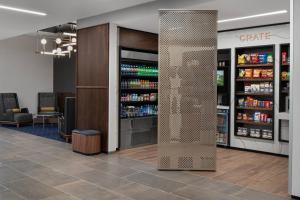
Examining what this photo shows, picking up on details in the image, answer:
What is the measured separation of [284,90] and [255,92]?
2.06ft

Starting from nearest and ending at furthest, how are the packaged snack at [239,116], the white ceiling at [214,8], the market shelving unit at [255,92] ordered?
the white ceiling at [214,8]
the market shelving unit at [255,92]
the packaged snack at [239,116]

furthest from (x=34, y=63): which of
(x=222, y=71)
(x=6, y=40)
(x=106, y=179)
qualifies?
(x=106, y=179)

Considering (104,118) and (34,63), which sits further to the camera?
(34,63)

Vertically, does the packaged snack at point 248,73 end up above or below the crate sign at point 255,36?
below

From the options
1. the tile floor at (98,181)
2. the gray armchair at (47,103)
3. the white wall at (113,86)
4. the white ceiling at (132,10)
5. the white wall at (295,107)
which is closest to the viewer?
the white wall at (295,107)

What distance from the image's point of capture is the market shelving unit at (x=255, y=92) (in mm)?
6711

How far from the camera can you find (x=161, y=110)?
17.3 feet

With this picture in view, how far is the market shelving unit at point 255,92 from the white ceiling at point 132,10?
0.78 m

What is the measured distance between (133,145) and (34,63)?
22.5ft

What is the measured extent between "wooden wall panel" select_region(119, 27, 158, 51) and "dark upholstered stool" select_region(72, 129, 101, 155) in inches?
82.5

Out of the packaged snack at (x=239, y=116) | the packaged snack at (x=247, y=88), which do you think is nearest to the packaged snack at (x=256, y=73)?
the packaged snack at (x=247, y=88)

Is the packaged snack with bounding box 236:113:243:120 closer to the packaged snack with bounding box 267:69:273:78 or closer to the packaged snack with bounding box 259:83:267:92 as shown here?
the packaged snack with bounding box 259:83:267:92

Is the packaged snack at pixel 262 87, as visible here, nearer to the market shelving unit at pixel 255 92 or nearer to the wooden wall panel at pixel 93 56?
the market shelving unit at pixel 255 92

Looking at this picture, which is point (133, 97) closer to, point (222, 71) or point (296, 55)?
point (222, 71)
